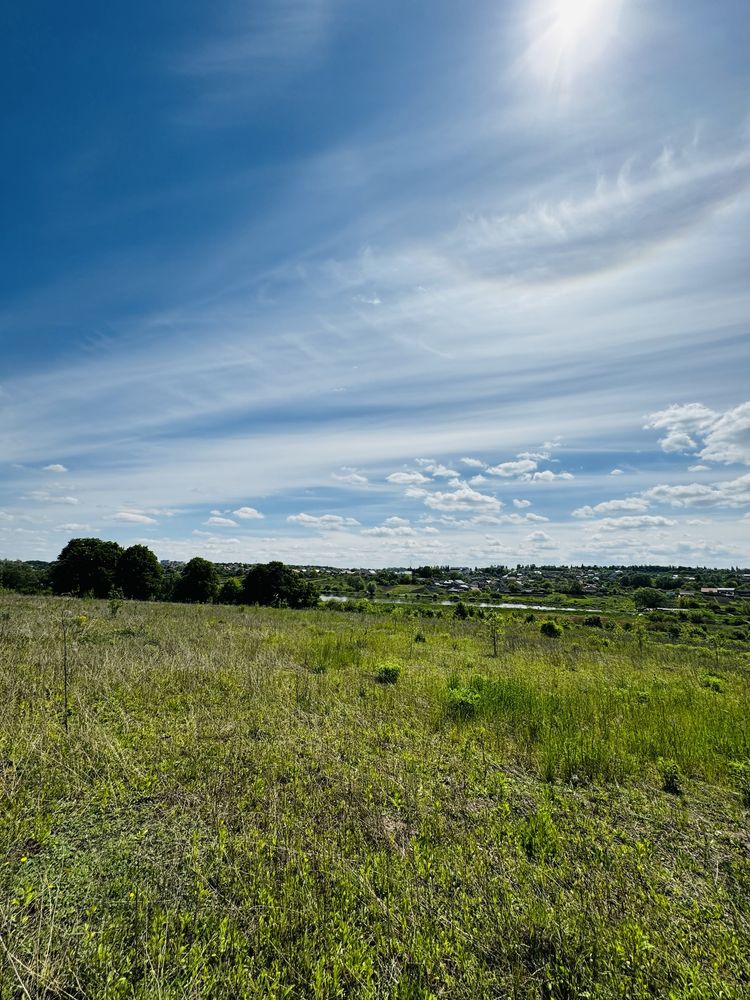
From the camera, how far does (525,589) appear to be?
156 meters

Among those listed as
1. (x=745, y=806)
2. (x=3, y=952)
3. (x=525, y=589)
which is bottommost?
(x=525, y=589)

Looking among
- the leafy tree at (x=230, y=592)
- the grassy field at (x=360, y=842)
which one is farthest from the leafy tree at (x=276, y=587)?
the grassy field at (x=360, y=842)

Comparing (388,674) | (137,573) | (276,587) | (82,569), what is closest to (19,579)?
(82,569)

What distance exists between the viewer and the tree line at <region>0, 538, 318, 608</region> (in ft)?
178

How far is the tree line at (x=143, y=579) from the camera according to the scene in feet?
178

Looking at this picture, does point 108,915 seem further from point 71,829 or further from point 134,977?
point 71,829

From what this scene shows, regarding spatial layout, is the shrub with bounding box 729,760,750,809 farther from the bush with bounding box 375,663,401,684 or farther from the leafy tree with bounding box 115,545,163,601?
the leafy tree with bounding box 115,545,163,601

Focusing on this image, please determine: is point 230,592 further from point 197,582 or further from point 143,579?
point 143,579

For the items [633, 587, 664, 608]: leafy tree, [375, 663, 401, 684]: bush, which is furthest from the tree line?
[633, 587, 664, 608]: leafy tree

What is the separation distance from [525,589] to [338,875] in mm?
164500

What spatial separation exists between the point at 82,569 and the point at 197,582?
14251 millimetres

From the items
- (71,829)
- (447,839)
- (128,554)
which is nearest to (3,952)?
(71,829)

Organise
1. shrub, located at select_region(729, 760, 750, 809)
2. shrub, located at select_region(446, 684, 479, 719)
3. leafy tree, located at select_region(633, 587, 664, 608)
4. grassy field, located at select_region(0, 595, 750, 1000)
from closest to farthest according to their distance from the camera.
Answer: grassy field, located at select_region(0, 595, 750, 1000) < shrub, located at select_region(729, 760, 750, 809) < shrub, located at select_region(446, 684, 479, 719) < leafy tree, located at select_region(633, 587, 664, 608)

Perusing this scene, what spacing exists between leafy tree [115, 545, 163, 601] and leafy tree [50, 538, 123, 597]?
1499 millimetres
